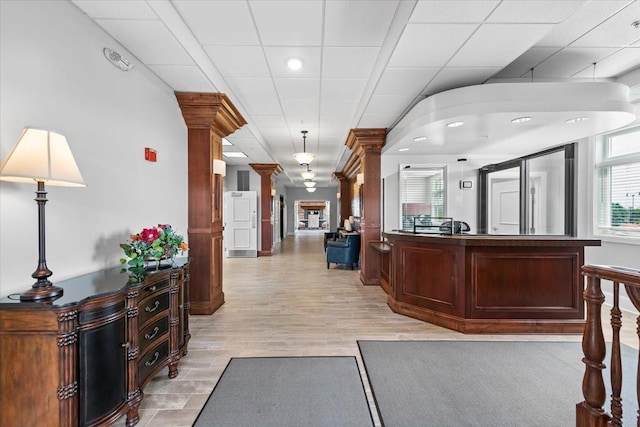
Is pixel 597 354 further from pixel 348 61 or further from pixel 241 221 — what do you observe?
pixel 241 221

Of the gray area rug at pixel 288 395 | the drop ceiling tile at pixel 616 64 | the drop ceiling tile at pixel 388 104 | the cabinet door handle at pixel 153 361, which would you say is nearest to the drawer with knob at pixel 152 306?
the cabinet door handle at pixel 153 361

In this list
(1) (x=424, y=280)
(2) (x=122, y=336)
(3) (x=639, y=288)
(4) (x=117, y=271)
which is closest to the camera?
(3) (x=639, y=288)

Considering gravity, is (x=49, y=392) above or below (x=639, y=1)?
below

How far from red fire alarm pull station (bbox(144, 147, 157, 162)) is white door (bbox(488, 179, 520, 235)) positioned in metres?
6.30

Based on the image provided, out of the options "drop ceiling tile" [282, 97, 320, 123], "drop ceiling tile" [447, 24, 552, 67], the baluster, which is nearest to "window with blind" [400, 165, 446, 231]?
"drop ceiling tile" [282, 97, 320, 123]

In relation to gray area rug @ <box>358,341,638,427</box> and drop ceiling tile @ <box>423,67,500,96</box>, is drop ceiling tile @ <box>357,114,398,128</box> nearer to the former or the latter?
drop ceiling tile @ <box>423,67,500,96</box>

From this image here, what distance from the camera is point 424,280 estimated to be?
4035 mm

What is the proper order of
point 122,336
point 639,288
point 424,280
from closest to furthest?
point 639,288, point 122,336, point 424,280

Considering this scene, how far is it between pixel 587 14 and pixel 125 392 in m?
4.88

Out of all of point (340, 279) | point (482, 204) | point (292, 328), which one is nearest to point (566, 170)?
point (482, 204)

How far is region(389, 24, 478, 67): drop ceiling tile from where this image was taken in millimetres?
2514

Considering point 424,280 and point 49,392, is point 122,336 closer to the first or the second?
point 49,392

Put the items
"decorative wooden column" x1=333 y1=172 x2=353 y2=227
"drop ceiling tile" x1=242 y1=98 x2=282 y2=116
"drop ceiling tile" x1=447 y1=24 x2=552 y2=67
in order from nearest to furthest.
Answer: "drop ceiling tile" x1=447 y1=24 x2=552 y2=67 < "drop ceiling tile" x1=242 y1=98 x2=282 y2=116 < "decorative wooden column" x1=333 y1=172 x2=353 y2=227

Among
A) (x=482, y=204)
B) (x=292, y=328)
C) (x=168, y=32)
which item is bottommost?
(x=292, y=328)
